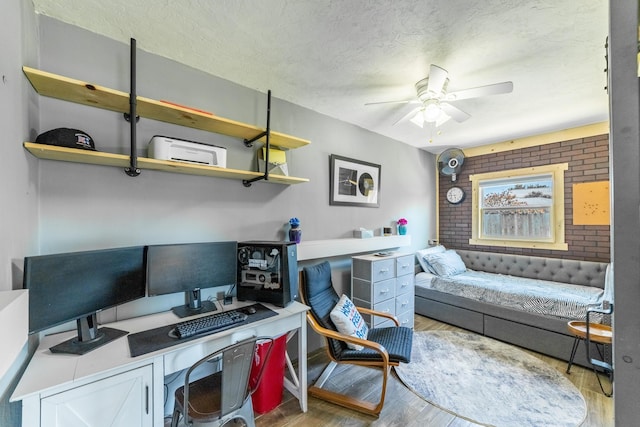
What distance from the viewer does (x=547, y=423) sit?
183 centimetres

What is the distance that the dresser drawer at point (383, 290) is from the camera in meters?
2.85

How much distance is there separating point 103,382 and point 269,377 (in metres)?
1.07

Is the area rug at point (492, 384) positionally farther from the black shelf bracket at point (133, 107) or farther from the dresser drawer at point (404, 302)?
the black shelf bracket at point (133, 107)

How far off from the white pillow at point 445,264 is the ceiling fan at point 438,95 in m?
2.03

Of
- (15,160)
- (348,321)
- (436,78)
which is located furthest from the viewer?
(348,321)

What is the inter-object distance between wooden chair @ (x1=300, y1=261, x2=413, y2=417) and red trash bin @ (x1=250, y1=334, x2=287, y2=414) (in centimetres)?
29

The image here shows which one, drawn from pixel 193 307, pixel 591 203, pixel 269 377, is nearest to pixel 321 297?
pixel 269 377

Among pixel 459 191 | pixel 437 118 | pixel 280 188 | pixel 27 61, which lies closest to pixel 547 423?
pixel 437 118

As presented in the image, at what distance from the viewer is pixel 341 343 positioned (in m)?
2.14

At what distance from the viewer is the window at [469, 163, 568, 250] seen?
3.55 meters

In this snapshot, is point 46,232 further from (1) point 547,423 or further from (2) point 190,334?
(1) point 547,423

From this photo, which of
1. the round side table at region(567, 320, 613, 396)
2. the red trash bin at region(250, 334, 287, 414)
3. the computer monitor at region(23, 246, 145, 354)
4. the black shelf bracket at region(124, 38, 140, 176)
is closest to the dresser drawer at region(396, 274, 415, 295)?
the round side table at region(567, 320, 613, 396)

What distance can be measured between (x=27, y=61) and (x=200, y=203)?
113 centimetres

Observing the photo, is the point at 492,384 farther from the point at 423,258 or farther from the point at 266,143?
the point at 266,143
